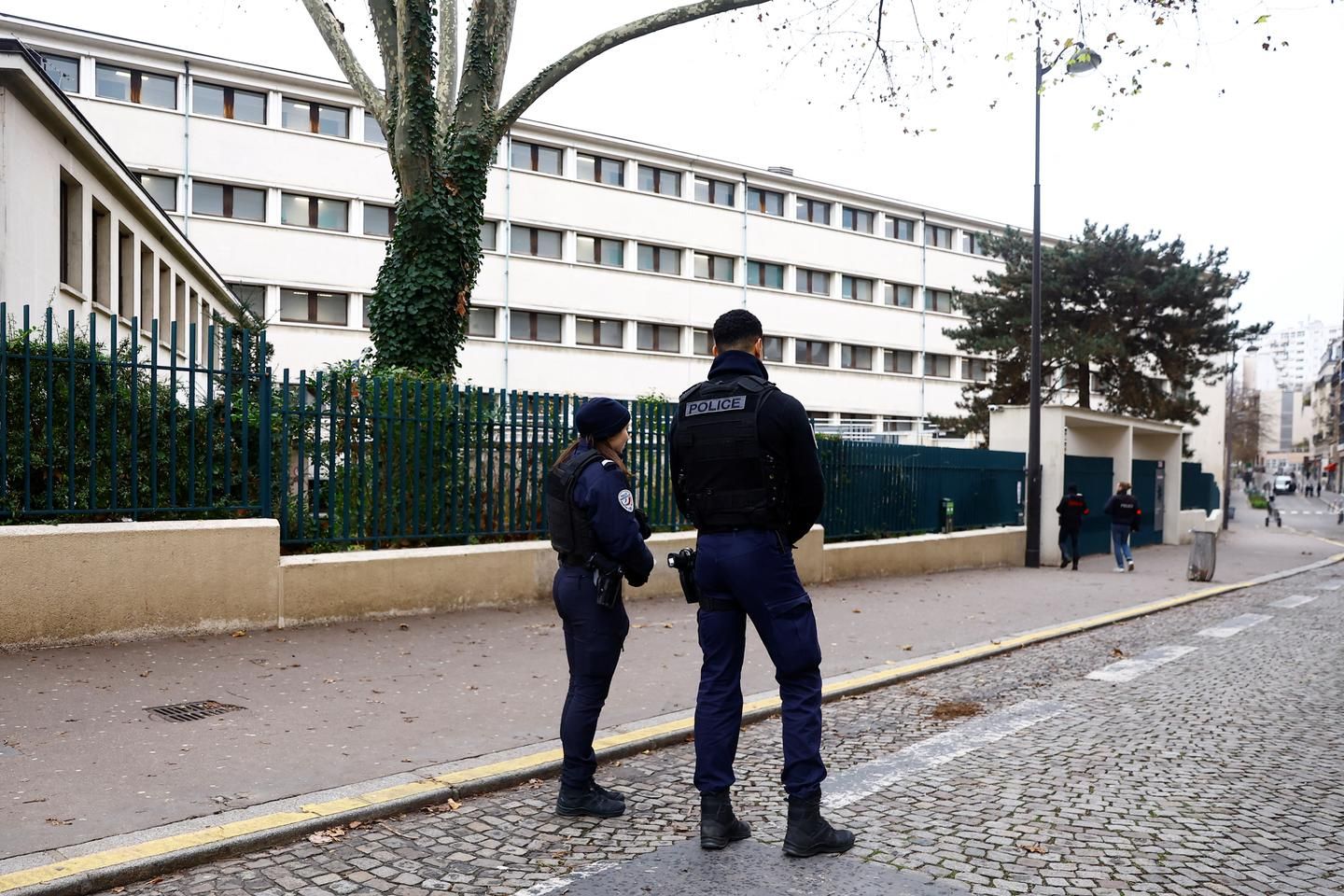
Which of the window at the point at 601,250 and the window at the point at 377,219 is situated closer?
the window at the point at 377,219

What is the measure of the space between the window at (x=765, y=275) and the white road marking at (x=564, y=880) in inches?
1689

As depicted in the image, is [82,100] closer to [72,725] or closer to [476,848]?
[72,725]

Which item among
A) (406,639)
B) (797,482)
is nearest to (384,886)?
(797,482)

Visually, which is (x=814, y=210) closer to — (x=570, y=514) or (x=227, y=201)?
(x=227, y=201)

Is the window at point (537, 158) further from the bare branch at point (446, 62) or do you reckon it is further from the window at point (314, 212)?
the bare branch at point (446, 62)

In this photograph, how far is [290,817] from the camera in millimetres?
4520

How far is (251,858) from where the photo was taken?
420 centimetres

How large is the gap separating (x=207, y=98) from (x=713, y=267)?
20.3m

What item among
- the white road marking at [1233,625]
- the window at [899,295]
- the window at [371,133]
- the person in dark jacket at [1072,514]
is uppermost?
the window at [371,133]

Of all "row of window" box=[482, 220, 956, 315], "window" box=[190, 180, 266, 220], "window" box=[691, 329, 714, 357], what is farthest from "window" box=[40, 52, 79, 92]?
"window" box=[691, 329, 714, 357]

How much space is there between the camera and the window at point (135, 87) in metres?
32.8

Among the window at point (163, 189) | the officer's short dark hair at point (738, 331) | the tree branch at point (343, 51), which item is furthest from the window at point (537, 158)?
the officer's short dark hair at point (738, 331)

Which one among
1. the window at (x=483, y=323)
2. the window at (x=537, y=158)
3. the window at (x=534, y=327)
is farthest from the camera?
the window at (x=534, y=327)

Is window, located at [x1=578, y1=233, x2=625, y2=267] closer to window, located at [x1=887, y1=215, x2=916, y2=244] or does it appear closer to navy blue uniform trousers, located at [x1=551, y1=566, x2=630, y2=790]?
window, located at [x1=887, y1=215, x2=916, y2=244]
